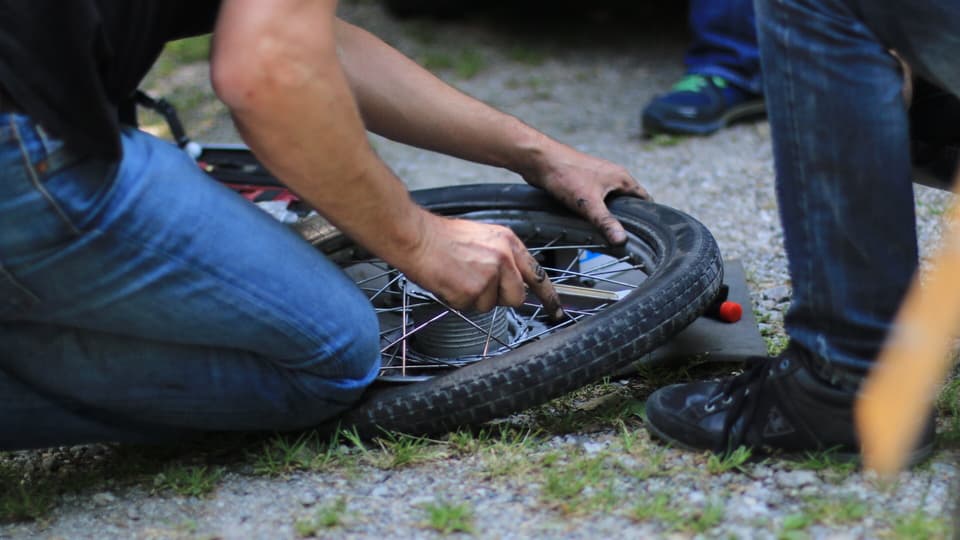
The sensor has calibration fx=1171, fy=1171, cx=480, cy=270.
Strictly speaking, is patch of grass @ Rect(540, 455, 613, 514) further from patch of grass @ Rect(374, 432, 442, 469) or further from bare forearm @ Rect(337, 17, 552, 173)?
bare forearm @ Rect(337, 17, 552, 173)

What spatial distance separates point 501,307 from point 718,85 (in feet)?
6.16

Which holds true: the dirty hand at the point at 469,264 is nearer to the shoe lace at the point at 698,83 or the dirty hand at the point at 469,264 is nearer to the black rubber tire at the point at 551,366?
the black rubber tire at the point at 551,366

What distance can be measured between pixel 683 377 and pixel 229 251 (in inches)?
36.5

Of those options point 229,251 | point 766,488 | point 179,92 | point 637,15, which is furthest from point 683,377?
point 637,15

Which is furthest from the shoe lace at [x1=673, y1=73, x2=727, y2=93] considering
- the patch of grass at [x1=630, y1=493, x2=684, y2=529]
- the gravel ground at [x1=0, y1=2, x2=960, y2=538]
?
the patch of grass at [x1=630, y1=493, x2=684, y2=529]

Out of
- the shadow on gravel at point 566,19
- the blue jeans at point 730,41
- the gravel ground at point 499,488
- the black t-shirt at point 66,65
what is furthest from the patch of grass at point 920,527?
the shadow on gravel at point 566,19

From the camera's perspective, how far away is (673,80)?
4.45 meters

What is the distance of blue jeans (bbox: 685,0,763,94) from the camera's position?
379 centimetres

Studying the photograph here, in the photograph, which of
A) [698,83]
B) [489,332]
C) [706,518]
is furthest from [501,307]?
[698,83]

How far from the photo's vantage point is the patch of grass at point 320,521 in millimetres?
1712

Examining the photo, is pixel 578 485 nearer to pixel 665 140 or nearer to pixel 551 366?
pixel 551 366

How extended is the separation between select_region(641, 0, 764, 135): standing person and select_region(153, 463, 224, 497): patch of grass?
7.44 ft

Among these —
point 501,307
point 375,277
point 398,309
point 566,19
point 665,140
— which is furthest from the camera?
point 566,19

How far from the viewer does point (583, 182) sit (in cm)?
241
